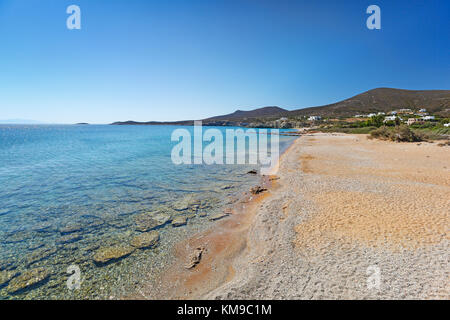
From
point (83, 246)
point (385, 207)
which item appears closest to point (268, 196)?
point (385, 207)

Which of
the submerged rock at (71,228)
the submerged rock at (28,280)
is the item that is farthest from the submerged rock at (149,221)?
the submerged rock at (28,280)

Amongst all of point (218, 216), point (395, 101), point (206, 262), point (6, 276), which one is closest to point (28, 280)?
point (6, 276)

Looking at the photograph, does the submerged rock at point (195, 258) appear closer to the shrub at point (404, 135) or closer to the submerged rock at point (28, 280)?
the submerged rock at point (28, 280)

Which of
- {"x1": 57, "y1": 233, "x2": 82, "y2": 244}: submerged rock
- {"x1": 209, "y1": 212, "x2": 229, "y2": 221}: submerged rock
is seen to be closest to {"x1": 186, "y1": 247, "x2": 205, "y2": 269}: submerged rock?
{"x1": 209, "y1": 212, "x2": 229, "y2": 221}: submerged rock

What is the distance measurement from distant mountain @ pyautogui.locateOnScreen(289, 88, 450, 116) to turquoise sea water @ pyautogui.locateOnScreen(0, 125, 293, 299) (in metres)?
125

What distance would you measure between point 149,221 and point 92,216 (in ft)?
10.3

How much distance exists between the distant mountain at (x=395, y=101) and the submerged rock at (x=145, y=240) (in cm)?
12812

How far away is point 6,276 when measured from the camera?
5539 mm

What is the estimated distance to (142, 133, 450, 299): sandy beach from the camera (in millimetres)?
4445

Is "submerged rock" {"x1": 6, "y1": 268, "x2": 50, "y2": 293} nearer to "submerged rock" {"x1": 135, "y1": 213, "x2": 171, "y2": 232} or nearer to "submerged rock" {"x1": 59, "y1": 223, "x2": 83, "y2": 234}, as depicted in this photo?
"submerged rock" {"x1": 59, "y1": 223, "x2": 83, "y2": 234}

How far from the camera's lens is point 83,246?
7.00m

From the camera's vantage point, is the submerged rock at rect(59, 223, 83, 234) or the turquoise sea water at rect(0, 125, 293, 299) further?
the submerged rock at rect(59, 223, 83, 234)

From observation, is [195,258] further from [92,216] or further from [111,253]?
[92,216]
